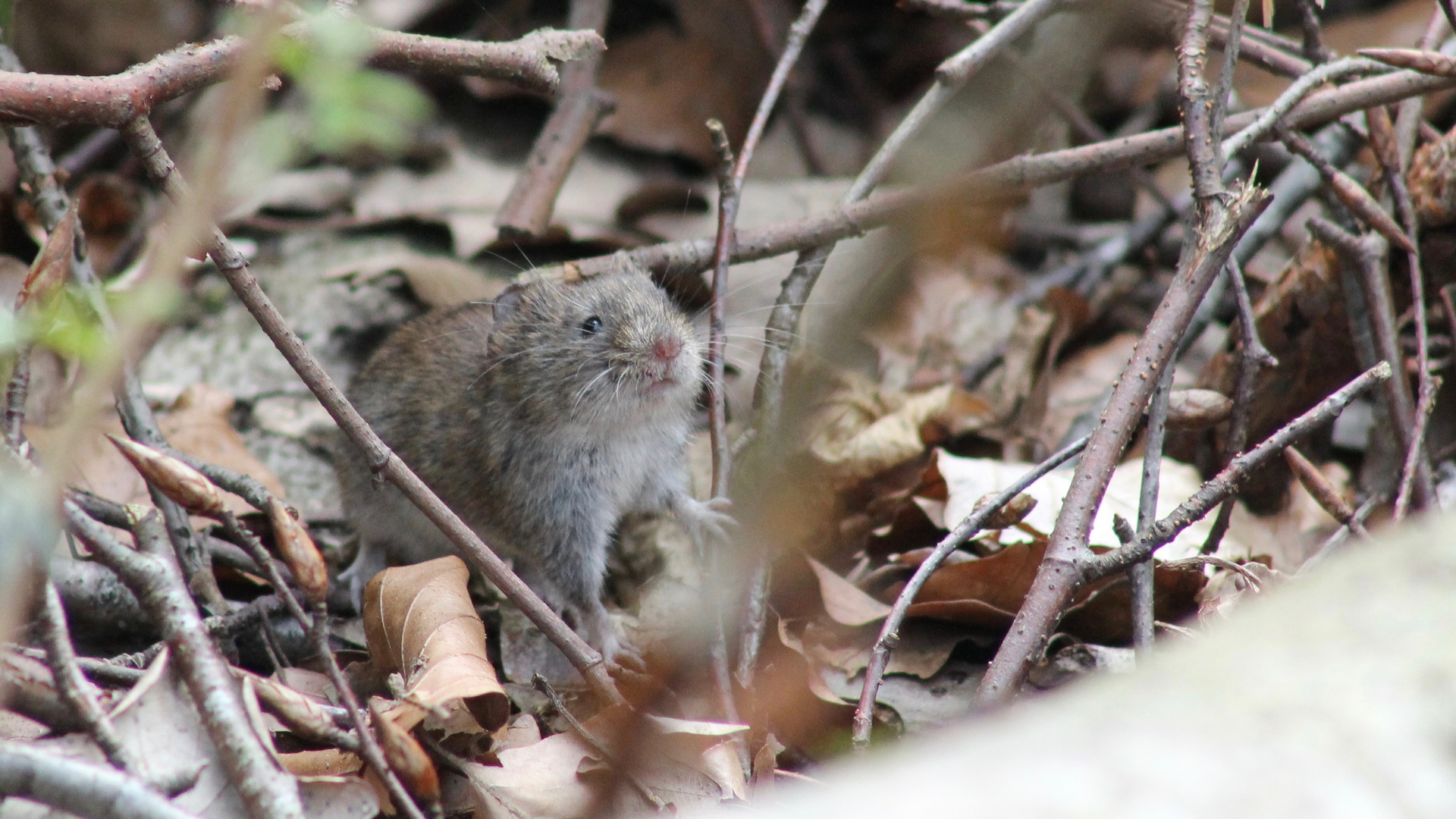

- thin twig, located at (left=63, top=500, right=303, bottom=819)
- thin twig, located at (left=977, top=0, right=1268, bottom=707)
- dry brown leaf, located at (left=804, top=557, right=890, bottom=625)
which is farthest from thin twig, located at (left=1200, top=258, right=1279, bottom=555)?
thin twig, located at (left=63, top=500, right=303, bottom=819)

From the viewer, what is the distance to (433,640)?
3184 mm

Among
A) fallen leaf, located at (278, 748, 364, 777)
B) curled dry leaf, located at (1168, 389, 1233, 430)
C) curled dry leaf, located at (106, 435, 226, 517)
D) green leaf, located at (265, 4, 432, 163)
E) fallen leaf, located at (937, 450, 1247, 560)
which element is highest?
green leaf, located at (265, 4, 432, 163)

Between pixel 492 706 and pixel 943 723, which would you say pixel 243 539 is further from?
pixel 943 723

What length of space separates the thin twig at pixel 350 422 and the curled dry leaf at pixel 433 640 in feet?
0.67

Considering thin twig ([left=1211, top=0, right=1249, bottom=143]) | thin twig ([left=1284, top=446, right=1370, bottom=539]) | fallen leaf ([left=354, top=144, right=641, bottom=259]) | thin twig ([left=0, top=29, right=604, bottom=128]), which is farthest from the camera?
fallen leaf ([left=354, top=144, right=641, bottom=259])

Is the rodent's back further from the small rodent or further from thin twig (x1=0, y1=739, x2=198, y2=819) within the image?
thin twig (x1=0, y1=739, x2=198, y2=819)

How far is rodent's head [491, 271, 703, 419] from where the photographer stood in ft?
14.6

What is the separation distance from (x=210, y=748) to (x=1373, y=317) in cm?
377

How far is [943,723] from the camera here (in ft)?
11.4

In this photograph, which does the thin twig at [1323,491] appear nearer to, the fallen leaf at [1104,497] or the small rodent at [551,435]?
the fallen leaf at [1104,497]

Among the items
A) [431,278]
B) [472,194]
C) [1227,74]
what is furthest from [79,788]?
[472,194]

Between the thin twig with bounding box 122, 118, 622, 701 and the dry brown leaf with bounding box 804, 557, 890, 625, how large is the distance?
2.78ft

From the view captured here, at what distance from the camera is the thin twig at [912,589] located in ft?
9.58

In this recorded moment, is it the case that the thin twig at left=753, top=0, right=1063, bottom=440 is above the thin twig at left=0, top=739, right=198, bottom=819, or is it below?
above
